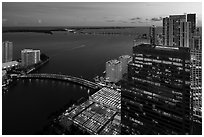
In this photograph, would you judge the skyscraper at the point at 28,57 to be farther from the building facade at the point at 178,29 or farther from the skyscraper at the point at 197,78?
the skyscraper at the point at 197,78

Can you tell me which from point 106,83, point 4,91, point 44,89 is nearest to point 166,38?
point 106,83

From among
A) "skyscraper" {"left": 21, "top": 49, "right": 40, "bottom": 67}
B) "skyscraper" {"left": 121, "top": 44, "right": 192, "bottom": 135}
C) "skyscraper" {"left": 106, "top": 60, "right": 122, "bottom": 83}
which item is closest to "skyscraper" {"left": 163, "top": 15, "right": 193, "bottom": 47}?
"skyscraper" {"left": 106, "top": 60, "right": 122, "bottom": 83}

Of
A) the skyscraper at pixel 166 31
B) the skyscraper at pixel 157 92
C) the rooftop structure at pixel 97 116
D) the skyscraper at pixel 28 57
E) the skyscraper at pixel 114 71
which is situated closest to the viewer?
the skyscraper at pixel 157 92

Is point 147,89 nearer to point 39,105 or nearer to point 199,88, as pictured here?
point 199,88

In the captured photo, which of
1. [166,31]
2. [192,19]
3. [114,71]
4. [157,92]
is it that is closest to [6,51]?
[114,71]

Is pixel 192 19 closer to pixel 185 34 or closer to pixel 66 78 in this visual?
pixel 185 34

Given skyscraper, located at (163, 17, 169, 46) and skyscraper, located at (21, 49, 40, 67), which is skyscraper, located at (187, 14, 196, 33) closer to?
skyscraper, located at (163, 17, 169, 46)

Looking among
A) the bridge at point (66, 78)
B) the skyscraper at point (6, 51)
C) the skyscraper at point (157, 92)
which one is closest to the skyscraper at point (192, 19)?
the skyscraper at point (157, 92)

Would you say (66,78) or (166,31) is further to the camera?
(66,78)

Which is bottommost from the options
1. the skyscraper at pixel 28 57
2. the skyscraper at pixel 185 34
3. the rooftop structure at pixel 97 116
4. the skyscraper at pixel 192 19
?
the rooftop structure at pixel 97 116
